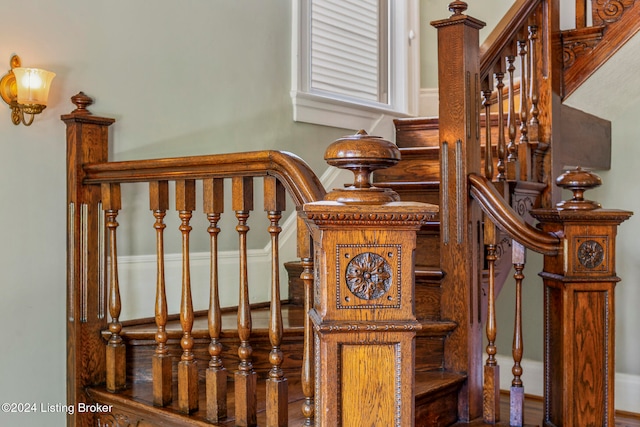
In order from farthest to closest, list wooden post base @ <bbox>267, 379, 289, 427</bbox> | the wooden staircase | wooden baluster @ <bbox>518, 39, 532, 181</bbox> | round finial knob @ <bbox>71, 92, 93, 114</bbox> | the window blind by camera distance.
Result: the window blind < wooden baluster @ <bbox>518, 39, 532, 181</bbox> < round finial knob @ <bbox>71, 92, 93, 114</bbox> < the wooden staircase < wooden post base @ <bbox>267, 379, 289, 427</bbox>

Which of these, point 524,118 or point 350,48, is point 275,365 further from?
point 350,48

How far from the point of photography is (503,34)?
114 inches

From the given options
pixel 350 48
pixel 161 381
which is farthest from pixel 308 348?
pixel 350 48

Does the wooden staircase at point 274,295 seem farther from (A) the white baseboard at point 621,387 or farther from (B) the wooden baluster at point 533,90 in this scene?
(A) the white baseboard at point 621,387

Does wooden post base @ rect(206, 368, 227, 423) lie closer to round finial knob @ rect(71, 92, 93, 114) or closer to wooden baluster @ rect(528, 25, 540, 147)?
round finial knob @ rect(71, 92, 93, 114)

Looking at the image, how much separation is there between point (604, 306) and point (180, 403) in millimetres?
1349

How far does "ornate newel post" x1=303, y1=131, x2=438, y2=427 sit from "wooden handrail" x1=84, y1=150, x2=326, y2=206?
521 millimetres

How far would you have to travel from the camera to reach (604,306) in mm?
2096

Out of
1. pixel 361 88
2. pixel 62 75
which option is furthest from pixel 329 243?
pixel 361 88

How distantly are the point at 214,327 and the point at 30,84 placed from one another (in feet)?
3.44

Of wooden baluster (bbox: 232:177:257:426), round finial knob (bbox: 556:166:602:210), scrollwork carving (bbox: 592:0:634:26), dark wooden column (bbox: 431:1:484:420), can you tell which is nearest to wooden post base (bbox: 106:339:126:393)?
wooden baluster (bbox: 232:177:257:426)

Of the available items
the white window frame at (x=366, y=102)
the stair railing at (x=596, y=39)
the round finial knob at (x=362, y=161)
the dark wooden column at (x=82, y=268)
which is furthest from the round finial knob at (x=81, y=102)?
the stair railing at (x=596, y=39)

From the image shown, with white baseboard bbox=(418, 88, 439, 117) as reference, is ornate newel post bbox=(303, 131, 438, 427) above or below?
below

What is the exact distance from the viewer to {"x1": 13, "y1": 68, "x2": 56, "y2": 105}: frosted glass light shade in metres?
2.27
